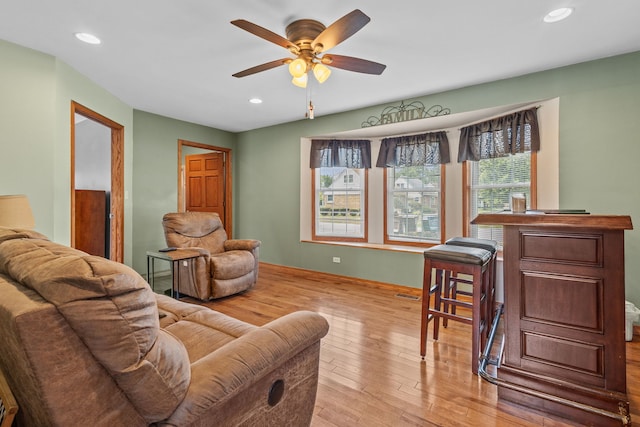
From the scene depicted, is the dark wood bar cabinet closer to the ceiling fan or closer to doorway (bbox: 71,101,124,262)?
the ceiling fan

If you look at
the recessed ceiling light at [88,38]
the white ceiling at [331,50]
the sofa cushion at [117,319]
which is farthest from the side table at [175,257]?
the sofa cushion at [117,319]

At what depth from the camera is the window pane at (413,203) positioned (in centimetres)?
401

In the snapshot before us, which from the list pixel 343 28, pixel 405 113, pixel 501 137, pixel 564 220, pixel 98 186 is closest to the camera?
pixel 564 220

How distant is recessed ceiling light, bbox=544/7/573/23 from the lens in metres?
2.07

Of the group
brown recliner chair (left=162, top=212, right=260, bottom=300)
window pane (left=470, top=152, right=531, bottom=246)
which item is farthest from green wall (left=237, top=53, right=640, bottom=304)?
brown recliner chair (left=162, top=212, right=260, bottom=300)

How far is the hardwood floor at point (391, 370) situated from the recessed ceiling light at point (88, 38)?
267 cm

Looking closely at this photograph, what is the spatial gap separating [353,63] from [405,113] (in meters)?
1.70

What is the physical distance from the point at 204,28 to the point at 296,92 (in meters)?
1.42

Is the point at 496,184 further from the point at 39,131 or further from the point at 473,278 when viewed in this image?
the point at 39,131

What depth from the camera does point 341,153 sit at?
4570 millimetres

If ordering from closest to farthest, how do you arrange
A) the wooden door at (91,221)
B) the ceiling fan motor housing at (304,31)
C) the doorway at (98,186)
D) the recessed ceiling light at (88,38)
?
the ceiling fan motor housing at (304,31), the recessed ceiling light at (88,38), the doorway at (98,186), the wooden door at (91,221)

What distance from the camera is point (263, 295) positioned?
3725mm

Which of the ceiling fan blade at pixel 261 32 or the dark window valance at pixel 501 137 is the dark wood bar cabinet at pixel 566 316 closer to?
the ceiling fan blade at pixel 261 32

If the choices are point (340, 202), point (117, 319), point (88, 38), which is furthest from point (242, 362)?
point (340, 202)
